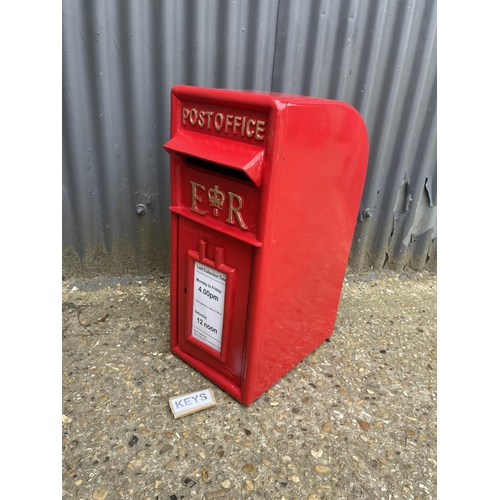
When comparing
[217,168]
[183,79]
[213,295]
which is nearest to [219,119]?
[217,168]

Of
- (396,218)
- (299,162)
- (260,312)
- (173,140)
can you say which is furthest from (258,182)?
(396,218)

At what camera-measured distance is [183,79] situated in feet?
7.37

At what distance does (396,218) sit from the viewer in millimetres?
2906

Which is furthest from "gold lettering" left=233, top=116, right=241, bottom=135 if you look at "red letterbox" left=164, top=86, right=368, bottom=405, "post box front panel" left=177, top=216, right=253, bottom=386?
"post box front panel" left=177, top=216, right=253, bottom=386

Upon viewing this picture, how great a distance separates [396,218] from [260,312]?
5.60ft

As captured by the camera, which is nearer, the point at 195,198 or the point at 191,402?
the point at 195,198

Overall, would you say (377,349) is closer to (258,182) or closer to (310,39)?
(258,182)

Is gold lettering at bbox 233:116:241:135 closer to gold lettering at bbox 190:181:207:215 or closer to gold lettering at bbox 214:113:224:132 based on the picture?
gold lettering at bbox 214:113:224:132

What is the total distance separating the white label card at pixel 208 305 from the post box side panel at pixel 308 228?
0.70ft

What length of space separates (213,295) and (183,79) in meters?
1.27

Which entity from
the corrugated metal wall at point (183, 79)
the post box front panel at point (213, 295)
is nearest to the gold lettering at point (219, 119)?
the post box front panel at point (213, 295)

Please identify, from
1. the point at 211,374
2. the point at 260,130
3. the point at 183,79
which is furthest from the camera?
the point at 183,79

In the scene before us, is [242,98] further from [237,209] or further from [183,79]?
[183,79]

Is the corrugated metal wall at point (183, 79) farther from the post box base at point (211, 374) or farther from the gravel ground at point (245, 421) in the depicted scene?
the post box base at point (211, 374)
